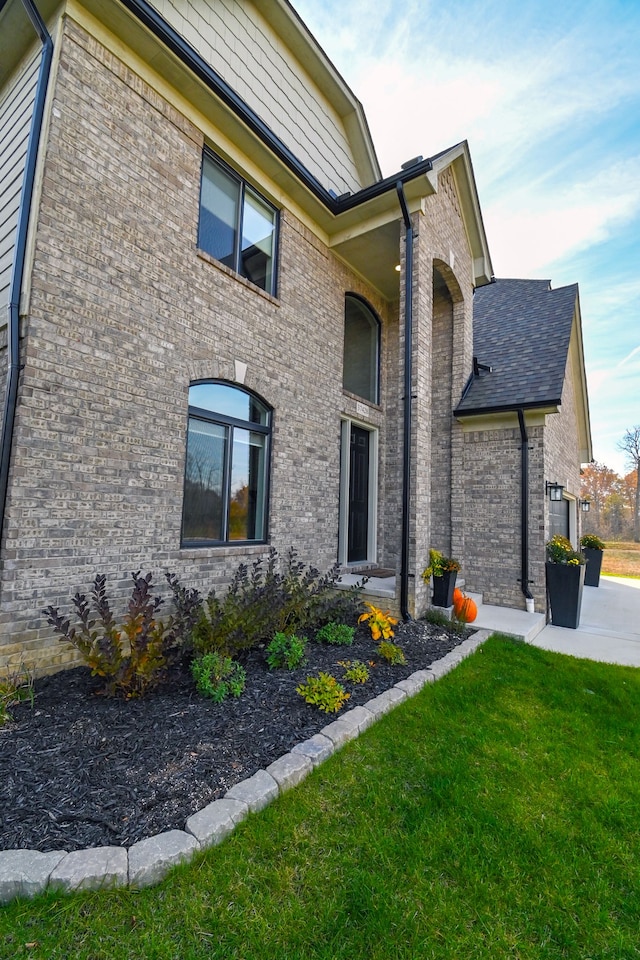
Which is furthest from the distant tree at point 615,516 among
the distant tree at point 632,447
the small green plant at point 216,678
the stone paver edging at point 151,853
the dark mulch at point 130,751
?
the stone paver edging at point 151,853

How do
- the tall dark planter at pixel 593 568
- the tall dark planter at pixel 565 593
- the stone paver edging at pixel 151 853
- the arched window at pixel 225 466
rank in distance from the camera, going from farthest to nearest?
the tall dark planter at pixel 593 568 → the tall dark planter at pixel 565 593 → the arched window at pixel 225 466 → the stone paver edging at pixel 151 853

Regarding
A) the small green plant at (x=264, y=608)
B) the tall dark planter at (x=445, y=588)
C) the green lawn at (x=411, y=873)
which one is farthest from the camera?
the tall dark planter at (x=445, y=588)

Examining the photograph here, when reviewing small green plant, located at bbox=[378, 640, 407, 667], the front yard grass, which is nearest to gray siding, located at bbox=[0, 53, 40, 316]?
small green plant, located at bbox=[378, 640, 407, 667]

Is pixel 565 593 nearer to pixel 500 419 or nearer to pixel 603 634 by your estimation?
pixel 603 634

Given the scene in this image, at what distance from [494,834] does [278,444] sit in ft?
15.0

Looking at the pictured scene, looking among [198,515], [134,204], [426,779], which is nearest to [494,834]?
[426,779]

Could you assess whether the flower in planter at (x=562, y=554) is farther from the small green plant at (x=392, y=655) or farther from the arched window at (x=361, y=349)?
the arched window at (x=361, y=349)

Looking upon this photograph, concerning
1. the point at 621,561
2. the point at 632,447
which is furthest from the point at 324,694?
the point at 632,447

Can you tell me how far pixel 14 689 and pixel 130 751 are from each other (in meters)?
1.34

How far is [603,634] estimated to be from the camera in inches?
233

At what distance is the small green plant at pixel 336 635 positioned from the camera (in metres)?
4.61

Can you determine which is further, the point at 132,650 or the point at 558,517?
the point at 558,517

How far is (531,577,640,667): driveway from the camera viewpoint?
16.6 ft

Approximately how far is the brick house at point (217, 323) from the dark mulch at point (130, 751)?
882 millimetres
